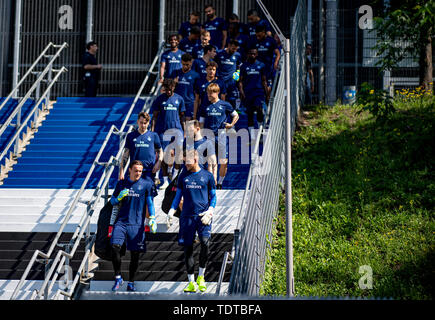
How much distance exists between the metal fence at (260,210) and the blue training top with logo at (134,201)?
1.57m

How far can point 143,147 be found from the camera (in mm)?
11328

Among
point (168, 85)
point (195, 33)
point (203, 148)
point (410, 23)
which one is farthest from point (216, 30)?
point (203, 148)

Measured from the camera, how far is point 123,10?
789 inches

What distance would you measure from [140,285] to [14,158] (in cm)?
585

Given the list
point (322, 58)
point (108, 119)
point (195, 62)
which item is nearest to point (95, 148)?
point (108, 119)

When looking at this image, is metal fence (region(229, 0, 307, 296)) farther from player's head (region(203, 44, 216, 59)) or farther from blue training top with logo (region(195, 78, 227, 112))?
player's head (region(203, 44, 216, 59))

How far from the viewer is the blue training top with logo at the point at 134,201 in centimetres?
988

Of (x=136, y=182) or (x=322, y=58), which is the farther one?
(x=322, y=58)

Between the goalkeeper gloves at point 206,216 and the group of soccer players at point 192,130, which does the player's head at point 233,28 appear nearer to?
the group of soccer players at point 192,130

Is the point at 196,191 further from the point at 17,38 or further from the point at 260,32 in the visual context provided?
the point at 17,38

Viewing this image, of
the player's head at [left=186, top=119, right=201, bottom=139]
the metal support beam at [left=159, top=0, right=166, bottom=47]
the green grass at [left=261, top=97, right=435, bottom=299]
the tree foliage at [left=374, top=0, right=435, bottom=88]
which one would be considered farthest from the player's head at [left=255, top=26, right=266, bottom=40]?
the metal support beam at [left=159, top=0, right=166, bottom=47]

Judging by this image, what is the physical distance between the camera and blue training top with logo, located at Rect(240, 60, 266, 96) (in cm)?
Answer: 1380

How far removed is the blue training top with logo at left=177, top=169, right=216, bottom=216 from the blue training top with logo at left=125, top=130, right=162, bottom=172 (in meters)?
1.53

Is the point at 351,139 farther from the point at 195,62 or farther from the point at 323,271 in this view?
the point at 323,271
